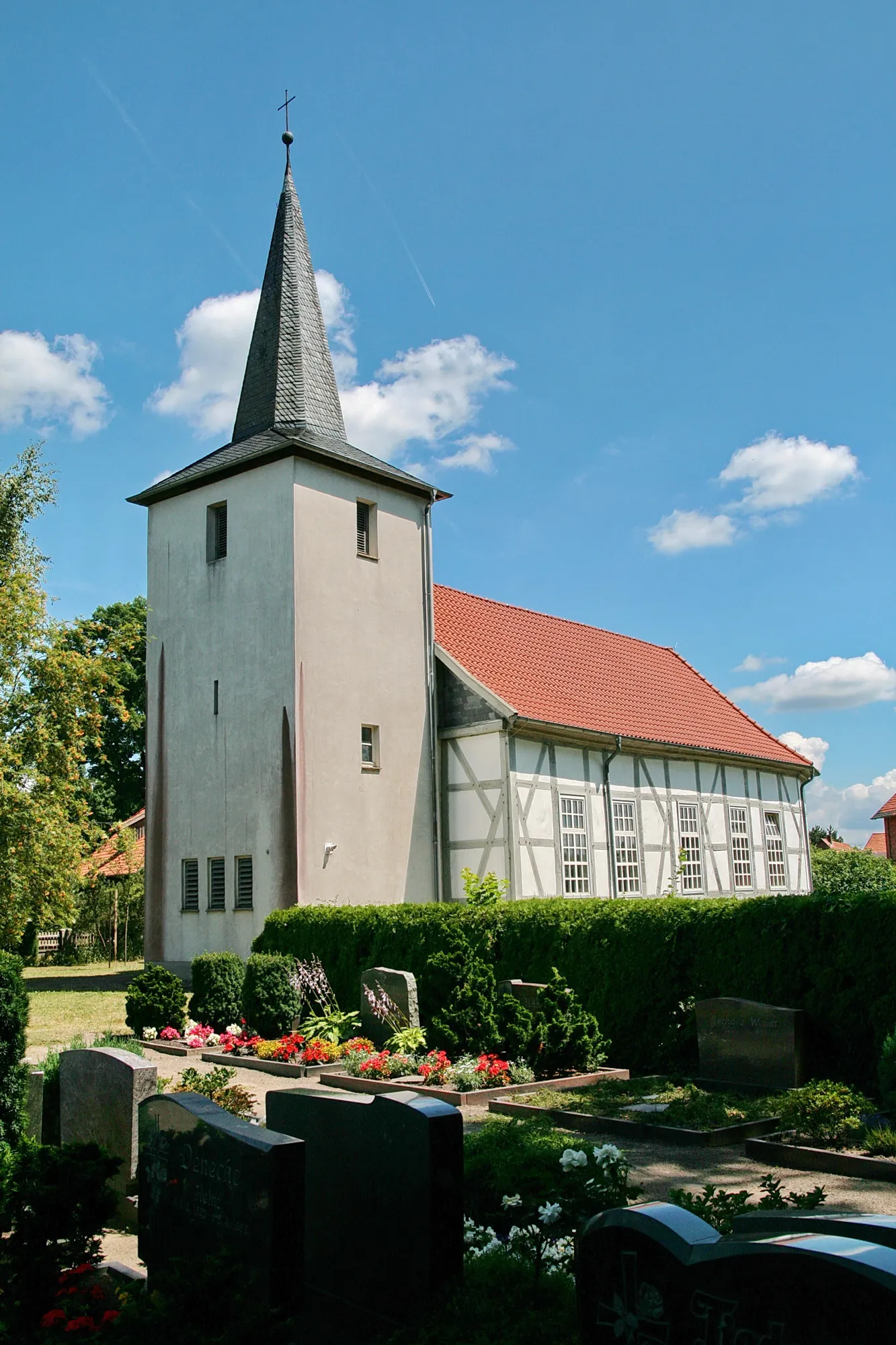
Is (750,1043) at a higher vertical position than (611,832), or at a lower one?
lower

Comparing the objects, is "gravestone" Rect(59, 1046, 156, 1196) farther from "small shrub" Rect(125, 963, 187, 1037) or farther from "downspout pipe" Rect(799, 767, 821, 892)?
"downspout pipe" Rect(799, 767, 821, 892)

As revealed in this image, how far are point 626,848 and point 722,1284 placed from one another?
24096 millimetres

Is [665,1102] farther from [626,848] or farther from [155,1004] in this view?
[626,848]

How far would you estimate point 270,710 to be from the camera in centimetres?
2261

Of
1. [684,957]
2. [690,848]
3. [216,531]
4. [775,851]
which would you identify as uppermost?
[216,531]

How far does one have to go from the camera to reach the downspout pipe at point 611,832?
85.6ft

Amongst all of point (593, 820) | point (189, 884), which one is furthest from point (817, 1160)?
point (189, 884)

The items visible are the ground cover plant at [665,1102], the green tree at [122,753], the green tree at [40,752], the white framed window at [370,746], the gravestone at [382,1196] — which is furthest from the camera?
the green tree at [122,753]

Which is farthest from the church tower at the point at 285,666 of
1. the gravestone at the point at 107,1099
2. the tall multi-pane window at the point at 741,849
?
the gravestone at the point at 107,1099

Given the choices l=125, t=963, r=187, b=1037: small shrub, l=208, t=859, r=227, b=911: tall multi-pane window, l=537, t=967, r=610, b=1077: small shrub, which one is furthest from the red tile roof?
l=537, t=967, r=610, b=1077: small shrub

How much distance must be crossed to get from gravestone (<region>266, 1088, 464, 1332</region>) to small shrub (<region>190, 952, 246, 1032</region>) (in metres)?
11.3

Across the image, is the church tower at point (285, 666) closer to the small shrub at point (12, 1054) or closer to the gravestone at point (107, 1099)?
the small shrub at point (12, 1054)

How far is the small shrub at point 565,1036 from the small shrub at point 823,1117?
3595mm

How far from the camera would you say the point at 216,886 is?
23.3 metres
